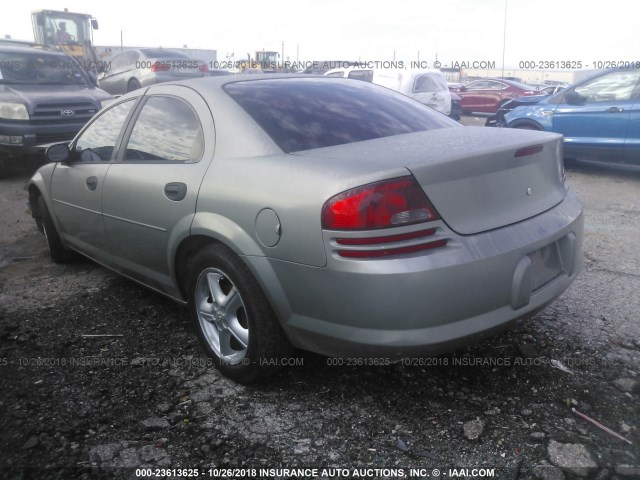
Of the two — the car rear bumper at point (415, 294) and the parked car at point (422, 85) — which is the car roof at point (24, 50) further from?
the car rear bumper at point (415, 294)

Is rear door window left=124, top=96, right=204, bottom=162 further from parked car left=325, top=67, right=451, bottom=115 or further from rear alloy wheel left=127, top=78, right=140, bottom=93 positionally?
rear alloy wheel left=127, top=78, right=140, bottom=93

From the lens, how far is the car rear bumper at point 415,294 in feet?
7.31

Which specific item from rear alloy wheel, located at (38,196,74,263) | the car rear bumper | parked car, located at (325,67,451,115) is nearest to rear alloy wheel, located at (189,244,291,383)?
the car rear bumper

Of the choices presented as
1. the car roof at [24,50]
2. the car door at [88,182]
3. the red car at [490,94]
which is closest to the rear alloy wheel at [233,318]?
the car door at [88,182]

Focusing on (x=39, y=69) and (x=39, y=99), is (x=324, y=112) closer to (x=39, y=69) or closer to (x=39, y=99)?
(x=39, y=99)

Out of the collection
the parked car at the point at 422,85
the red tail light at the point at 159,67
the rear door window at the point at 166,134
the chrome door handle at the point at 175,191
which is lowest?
the chrome door handle at the point at 175,191

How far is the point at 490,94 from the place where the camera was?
18359 mm

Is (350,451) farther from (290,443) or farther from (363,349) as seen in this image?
(363,349)

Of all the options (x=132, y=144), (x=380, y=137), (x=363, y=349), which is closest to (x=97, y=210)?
(x=132, y=144)

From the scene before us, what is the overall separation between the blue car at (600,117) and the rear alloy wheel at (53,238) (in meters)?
6.94

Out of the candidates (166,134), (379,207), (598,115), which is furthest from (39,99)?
(598,115)

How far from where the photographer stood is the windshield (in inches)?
345

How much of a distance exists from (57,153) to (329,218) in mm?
2552

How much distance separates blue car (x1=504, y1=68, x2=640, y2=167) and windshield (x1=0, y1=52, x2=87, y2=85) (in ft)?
25.1
